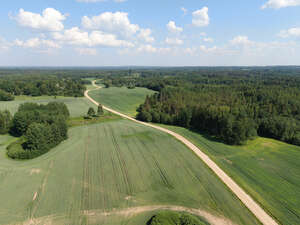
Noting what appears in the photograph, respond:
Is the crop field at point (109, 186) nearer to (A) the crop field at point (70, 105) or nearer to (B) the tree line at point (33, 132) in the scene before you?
(B) the tree line at point (33, 132)

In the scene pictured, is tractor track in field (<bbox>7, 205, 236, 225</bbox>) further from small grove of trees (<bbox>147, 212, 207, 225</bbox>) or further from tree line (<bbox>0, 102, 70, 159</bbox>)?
tree line (<bbox>0, 102, 70, 159</bbox>)

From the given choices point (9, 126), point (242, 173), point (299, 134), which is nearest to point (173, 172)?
point (242, 173)

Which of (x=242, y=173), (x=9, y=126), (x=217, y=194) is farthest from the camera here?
(x=9, y=126)

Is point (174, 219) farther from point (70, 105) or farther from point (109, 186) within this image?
point (70, 105)

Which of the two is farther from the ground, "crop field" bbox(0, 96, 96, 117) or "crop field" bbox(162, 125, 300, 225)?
"crop field" bbox(0, 96, 96, 117)

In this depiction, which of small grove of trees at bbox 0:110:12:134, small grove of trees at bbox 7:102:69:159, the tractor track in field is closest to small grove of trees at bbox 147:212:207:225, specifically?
the tractor track in field

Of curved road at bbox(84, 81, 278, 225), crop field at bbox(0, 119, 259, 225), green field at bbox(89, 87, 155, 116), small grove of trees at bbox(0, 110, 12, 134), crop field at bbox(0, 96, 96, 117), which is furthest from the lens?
green field at bbox(89, 87, 155, 116)

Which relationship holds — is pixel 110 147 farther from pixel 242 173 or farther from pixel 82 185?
pixel 242 173
